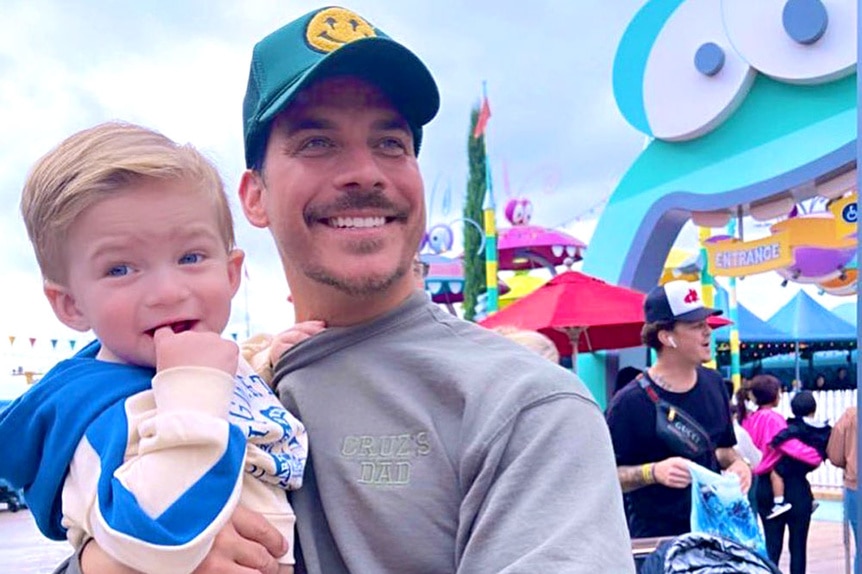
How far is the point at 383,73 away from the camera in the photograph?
1.41 m

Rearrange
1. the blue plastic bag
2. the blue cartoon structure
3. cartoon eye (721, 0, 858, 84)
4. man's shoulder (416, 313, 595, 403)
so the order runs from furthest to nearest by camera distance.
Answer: the blue cartoon structure < cartoon eye (721, 0, 858, 84) < the blue plastic bag < man's shoulder (416, 313, 595, 403)

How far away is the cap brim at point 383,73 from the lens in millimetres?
1354

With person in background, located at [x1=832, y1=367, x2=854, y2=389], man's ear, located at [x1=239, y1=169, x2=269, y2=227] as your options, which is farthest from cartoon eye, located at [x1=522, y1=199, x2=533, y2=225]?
man's ear, located at [x1=239, y1=169, x2=269, y2=227]

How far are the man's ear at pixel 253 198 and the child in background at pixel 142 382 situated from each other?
17cm

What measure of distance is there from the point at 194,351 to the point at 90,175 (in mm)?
295

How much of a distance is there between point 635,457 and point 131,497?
2.98 m

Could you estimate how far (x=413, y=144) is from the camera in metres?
1.55

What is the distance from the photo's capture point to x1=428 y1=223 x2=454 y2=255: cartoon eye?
71.0 ft

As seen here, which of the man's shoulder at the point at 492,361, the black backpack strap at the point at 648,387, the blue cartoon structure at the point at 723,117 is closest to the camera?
the man's shoulder at the point at 492,361

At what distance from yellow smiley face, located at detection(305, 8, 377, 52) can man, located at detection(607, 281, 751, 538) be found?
249cm

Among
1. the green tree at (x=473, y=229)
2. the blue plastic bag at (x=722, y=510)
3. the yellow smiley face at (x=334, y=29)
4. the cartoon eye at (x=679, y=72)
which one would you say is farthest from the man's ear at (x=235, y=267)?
the green tree at (x=473, y=229)

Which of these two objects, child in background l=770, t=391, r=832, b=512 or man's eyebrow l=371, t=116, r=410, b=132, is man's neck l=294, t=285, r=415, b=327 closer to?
man's eyebrow l=371, t=116, r=410, b=132

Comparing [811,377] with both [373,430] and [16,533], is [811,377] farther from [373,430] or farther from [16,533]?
[373,430]

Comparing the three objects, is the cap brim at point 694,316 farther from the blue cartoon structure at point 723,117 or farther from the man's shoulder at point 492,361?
the man's shoulder at point 492,361
